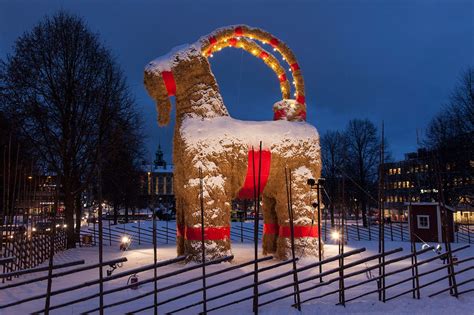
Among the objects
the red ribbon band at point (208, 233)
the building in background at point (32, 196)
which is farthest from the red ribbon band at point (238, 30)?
the building in background at point (32, 196)

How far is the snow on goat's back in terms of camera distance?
952 cm

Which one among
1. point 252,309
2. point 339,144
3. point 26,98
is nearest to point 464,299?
point 252,309

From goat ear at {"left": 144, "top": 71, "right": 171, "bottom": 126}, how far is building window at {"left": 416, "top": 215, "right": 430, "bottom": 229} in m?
12.6

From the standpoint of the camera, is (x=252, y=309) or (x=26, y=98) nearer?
(x=252, y=309)

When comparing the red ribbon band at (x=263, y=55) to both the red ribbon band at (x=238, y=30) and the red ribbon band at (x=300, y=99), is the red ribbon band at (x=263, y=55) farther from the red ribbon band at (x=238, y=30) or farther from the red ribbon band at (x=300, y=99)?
the red ribbon band at (x=300, y=99)

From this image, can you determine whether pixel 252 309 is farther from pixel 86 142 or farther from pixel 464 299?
pixel 86 142

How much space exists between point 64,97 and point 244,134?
31.0 feet

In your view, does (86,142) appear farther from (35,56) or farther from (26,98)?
(35,56)

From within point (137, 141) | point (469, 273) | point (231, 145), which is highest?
point (137, 141)

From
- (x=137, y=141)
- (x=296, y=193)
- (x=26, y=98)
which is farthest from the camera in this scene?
(x=137, y=141)

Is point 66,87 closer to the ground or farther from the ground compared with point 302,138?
farther from the ground

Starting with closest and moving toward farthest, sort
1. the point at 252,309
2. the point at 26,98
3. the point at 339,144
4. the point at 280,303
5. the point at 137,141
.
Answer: the point at 252,309 < the point at 280,303 < the point at 26,98 < the point at 137,141 < the point at 339,144

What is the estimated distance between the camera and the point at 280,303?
21.7 feet

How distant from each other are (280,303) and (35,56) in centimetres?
1377
